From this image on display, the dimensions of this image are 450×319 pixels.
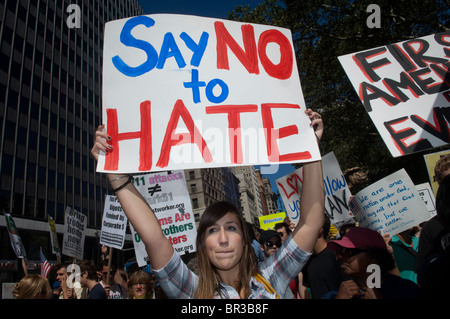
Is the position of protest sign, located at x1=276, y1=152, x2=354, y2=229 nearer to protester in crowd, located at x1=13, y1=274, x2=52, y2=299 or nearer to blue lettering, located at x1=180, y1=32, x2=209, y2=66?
blue lettering, located at x1=180, y1=32, x2=209, y2=66

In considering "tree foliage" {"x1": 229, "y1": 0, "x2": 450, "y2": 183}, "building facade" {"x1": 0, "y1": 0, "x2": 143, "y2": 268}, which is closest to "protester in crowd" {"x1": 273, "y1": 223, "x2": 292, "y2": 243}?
"tree foliage" {"x1": 229, "y1": 0, "x2": 450, "y2": 183}

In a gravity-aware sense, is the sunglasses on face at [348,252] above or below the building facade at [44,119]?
below

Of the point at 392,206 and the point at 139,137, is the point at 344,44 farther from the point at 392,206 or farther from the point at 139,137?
the point at 139,137

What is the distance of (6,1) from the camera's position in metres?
30.9

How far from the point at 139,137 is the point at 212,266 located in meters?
0.90

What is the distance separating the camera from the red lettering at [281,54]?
2.32 metres

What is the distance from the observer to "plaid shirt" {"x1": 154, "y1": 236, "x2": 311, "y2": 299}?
5.46 feet

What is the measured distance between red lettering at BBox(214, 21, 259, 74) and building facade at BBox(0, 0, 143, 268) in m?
26.5

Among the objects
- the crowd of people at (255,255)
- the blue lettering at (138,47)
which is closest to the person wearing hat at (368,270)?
the crowd of people at (255,255)

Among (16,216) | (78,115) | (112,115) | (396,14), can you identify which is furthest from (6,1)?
(112,115)

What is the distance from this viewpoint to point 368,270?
2023 mm

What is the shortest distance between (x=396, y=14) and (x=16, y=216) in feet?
100.0

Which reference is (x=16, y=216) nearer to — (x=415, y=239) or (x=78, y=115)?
(x=78, y=115)

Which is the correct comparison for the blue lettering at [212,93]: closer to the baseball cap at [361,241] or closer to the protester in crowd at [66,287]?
the baseball cap at [361,241]
